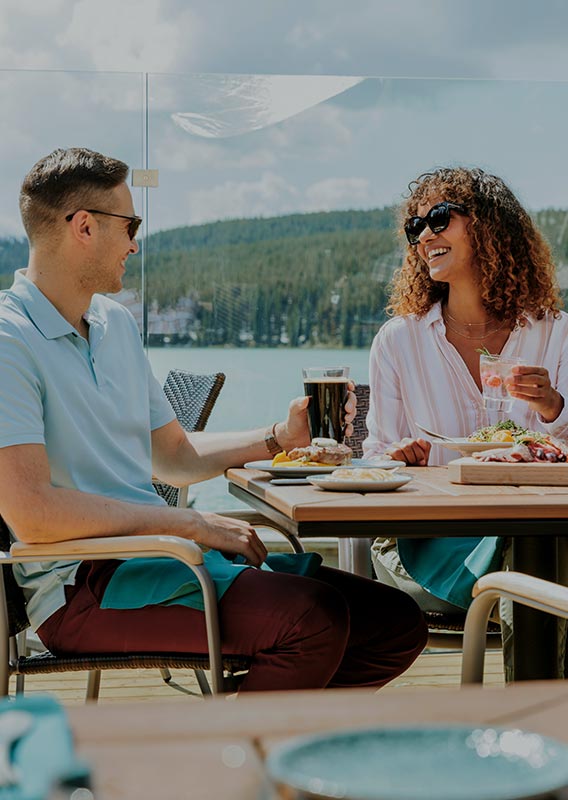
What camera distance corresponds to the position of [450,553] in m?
2.57

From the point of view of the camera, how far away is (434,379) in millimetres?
3070

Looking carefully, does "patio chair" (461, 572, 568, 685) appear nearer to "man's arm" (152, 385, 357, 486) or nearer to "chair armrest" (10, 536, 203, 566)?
"chair armrest" (10, 536, 203, 566)

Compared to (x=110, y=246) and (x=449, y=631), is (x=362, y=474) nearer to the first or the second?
(x=449, y=631)

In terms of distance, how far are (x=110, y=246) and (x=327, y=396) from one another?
1.86ft

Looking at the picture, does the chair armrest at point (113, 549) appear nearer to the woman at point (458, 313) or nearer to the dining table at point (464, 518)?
the dining table at point (464, 518)

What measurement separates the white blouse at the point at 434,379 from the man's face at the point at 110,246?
2.96 ft

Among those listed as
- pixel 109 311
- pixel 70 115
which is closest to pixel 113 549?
pixel 109 311

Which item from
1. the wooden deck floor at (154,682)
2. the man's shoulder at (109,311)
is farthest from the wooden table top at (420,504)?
the wooden deck floor at (154,682)

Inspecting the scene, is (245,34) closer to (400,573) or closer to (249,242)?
(249,242)

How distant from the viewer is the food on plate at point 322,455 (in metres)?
2.33

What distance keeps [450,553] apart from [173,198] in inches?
129

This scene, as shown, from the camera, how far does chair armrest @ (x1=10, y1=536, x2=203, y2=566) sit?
194cm

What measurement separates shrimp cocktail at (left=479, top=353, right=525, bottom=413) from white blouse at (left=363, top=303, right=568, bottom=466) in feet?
1.29

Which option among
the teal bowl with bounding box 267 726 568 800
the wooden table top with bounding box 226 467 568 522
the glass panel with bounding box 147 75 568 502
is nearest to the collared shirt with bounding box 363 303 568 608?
the wooden table top with bounding box 226 467 568 522
